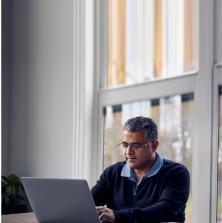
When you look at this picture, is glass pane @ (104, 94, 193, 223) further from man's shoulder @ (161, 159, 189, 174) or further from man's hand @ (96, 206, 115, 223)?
man's hand @ (96, 206, 115, 223)

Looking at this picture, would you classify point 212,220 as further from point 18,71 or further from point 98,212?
point 18,71

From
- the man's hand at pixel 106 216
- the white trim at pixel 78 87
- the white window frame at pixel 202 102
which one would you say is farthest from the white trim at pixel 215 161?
the white trim at pixel 78 87

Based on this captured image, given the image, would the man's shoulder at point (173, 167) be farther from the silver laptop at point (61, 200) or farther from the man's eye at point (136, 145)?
the silver laptop at point (61, 200)

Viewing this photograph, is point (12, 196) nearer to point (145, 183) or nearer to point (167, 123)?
point (167, 123)

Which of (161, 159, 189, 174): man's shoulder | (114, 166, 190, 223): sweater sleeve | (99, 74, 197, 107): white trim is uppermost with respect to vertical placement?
(99, 74, 197, 107): white trim

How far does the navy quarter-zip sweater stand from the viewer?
6.89ft

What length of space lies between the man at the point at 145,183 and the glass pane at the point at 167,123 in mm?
488

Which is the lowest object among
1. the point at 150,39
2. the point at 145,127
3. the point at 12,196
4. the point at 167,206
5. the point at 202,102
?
the point at 12,196

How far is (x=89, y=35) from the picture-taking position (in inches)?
133

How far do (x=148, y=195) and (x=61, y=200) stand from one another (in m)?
0.48

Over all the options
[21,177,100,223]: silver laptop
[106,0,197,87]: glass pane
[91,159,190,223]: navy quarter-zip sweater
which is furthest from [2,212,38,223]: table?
[106,0,197,87]: glass pane

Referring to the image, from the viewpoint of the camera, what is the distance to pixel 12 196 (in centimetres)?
367

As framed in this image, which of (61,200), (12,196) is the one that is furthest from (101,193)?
(12,196)

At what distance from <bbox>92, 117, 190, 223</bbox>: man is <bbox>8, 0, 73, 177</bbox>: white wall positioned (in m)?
0.95
